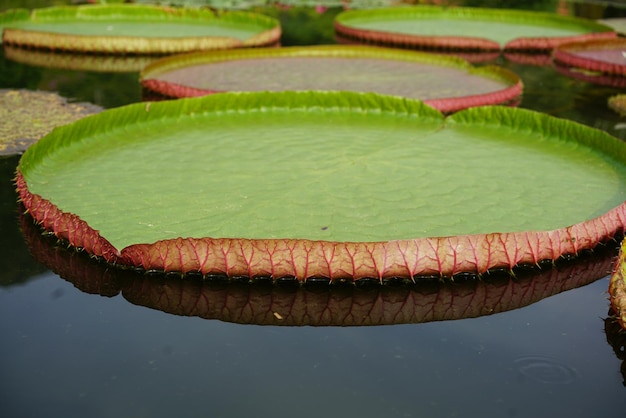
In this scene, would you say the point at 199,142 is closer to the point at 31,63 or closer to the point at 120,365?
the point at 120,365

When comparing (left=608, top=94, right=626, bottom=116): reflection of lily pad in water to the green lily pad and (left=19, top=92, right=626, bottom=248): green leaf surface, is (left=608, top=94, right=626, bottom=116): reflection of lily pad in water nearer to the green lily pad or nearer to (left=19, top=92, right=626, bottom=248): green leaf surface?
(left=19, top=92, right=626, bottom=248): green leaf surface

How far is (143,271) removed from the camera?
2248 mm

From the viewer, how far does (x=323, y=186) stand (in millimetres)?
2744

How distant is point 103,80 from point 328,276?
3178mm

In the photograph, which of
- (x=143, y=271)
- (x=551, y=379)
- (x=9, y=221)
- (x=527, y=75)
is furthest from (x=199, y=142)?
(x=527, y=75)

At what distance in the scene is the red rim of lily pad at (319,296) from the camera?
6.82 ft

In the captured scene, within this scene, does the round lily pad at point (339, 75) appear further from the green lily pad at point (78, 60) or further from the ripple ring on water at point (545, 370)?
the ripple ring on water at point (545, 370)

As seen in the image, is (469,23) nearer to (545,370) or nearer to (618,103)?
(618,103)

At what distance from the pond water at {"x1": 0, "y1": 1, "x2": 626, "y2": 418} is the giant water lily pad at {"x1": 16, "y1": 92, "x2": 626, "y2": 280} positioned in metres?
0.09

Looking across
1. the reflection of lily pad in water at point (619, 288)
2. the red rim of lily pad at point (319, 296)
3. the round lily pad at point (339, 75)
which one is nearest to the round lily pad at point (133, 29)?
the round lily pad at point (339, 75)

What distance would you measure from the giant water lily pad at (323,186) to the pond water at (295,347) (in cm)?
9

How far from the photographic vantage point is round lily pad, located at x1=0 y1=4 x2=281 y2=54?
585cm

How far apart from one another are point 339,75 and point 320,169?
2.08 metres

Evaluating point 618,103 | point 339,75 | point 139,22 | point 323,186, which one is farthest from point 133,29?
point 323,186
